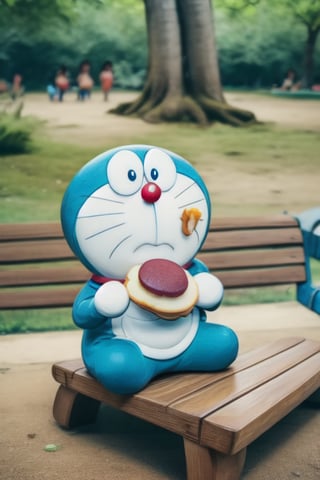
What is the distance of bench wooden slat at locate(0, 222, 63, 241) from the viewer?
11.6 ft

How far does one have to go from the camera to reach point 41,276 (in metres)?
3.54

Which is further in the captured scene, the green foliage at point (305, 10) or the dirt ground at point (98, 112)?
the green foliage at point (305, 10)

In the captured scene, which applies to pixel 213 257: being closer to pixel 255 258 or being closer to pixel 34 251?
pixel 255 258

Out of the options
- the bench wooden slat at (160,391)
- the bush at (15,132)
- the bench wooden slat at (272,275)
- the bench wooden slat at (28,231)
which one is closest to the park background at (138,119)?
the bush at (15,132)

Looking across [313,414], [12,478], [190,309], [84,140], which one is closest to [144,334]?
[190,309]

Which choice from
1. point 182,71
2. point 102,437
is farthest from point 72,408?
point 182,71

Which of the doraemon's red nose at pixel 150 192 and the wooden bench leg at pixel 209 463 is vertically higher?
the doraemon's red nose at pixel 150 192

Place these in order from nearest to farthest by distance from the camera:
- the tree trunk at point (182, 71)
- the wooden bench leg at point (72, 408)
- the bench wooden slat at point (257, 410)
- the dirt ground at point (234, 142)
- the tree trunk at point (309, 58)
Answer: the bench wooden slat at point (257, 410) < the wooden bench leg at point (72, 408) < the dirt ground at point (234, 142) < the tree trunk at point (182, 71) < the tree trunk at point (309, 58)

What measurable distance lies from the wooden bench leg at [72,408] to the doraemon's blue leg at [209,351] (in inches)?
16.2

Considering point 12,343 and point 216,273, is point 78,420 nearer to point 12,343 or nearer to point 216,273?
point 12,343

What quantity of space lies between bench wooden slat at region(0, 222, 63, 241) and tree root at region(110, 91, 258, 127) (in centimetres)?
176

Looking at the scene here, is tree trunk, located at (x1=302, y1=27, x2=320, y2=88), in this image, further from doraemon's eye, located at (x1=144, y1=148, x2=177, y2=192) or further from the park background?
doraemon's eye, located at (x1=144, y1=148, x2=177, y2=192)

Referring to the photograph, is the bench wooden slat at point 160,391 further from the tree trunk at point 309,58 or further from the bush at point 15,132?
the tree trunk at point 309,58

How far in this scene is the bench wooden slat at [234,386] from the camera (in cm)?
206
